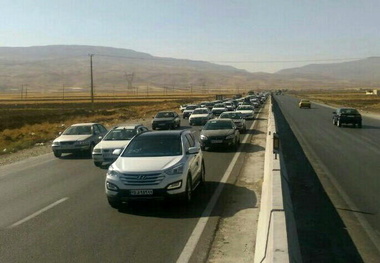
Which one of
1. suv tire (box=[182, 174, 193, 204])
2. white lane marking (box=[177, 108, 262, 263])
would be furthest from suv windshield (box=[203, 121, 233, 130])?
suv tire (box=[182, 174, 193, 204])

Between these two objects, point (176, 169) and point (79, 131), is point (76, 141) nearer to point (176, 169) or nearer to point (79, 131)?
point (79, 131)

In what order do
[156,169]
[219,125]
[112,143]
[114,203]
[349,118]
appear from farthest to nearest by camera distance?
[349,118]
[219,125]
[112,143]
[114,203]
[156,169]

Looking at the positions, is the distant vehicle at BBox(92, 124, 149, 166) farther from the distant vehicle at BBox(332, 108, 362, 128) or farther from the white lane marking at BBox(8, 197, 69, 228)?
the distant vehicle at BBox(332, 108, 362, 128)

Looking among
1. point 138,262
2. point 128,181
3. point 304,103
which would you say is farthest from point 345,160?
point 304,103

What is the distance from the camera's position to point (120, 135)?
1670 cm

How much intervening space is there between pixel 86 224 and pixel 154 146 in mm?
2888

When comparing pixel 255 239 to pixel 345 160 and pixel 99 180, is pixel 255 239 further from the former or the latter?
pixel 345 160

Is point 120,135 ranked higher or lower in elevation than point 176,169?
lower

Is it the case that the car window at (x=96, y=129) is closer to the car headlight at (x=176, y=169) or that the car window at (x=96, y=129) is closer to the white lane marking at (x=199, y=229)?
the white lane marking at (x=199, y=229)

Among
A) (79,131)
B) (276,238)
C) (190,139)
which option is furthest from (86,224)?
(79,131)

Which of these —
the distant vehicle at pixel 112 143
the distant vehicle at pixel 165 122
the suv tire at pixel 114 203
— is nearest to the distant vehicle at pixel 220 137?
the distant vehicle at pixel 112 143

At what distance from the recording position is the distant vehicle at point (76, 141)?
18109mm

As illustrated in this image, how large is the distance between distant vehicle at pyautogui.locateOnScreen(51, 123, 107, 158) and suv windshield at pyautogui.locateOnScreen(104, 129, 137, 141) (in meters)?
1.98

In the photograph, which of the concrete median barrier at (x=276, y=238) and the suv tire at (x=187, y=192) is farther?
the suv tire at (x=187, y=192)
